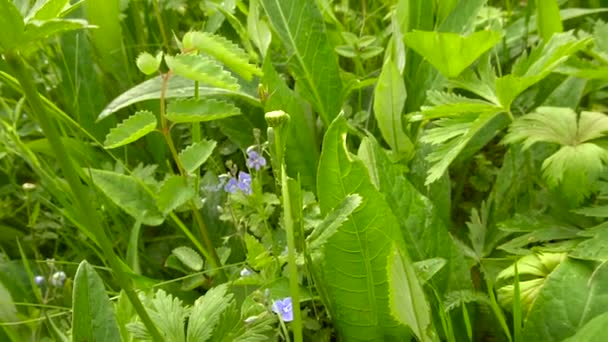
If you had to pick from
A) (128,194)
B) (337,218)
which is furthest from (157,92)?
(337,218)

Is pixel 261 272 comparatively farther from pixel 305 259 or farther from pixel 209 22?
pixel 209 22

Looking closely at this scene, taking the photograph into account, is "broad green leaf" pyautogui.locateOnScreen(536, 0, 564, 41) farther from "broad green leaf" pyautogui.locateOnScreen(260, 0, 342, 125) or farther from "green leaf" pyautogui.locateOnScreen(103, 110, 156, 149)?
"green leaf" pyautogui.locateOnScreen(103, 110, 156, 149)

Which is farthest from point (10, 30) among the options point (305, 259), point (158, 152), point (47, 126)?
point (158, 152)

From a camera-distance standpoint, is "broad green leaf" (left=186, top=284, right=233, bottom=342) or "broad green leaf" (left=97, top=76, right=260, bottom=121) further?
"broad green leaf" (left=97, top=76, right=260, bottom=121)

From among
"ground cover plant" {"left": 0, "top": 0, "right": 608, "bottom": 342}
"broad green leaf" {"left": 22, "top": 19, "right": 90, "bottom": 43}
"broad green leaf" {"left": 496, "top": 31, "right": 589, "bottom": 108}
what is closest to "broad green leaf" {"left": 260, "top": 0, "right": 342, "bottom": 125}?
"ground cover plant" {"left": 0, "top": 0, "right": 608, "bottom": 342}

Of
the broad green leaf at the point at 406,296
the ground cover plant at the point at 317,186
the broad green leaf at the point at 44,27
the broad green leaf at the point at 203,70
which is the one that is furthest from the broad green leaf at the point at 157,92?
the broad green leaf at the point at 44,27

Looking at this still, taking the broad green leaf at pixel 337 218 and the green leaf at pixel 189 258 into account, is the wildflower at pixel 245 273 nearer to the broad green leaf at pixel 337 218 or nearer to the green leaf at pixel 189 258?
the green leaf at pixel 189 258
